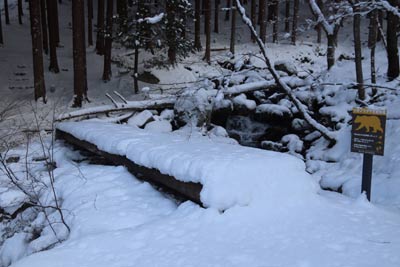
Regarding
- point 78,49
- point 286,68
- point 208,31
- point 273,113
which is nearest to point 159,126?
point 273,113

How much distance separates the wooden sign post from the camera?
5.13 meters

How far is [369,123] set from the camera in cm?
520

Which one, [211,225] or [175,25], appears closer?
[211,225]

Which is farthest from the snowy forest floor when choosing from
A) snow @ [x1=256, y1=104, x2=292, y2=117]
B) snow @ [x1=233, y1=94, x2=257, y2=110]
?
snow @ [x1=233, y1=94, x2=257, y2=110]

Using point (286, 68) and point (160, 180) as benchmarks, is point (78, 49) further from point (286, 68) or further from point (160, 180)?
point (160, 180)

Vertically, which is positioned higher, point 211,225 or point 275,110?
point 275,110

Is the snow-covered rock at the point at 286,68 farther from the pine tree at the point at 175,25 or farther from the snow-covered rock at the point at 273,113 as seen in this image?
the pine tree at the point at 175,25

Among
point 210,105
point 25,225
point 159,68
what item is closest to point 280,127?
point 210,105

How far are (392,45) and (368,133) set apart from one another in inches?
312

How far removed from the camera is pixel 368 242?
402 cm

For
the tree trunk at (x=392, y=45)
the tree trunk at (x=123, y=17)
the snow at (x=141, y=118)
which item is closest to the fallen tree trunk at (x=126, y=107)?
the snow at (x=141, y=118)

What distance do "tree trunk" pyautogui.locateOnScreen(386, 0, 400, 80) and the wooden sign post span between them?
7.22 metres

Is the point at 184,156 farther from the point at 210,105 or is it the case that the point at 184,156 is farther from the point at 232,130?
the point at 232,130

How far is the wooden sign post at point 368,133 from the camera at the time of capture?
5.13m
